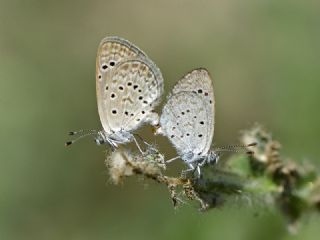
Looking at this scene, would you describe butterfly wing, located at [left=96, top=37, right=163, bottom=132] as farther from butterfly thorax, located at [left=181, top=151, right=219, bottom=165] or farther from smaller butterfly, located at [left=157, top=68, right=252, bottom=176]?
butterfly thorax, located at [left=181, top=151, right=219, bottom=165]

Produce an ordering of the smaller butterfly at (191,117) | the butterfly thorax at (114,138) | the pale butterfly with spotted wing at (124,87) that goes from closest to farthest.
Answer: the smaller butterfly at (191,117)
the butterfly thorax at (114,138)
the pale butterfly with spotted wing at (124,87)

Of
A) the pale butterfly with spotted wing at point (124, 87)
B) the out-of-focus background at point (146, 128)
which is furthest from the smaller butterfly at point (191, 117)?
the out-of-focus background at point (146, 128)

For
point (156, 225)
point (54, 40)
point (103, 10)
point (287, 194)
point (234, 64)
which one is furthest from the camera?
point (103, 10)

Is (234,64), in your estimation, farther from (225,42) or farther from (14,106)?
(14,106)

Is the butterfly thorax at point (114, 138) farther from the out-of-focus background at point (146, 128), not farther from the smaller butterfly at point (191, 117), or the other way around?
the out-of-focus background at point (146, 128)

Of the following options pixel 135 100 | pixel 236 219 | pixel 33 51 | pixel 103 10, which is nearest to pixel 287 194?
pixel 135 100

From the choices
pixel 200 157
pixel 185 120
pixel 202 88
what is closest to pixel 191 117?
pixel 185 120

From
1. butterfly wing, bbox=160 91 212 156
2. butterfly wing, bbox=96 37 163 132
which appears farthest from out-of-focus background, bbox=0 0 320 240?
butterfly wing, bbox=160 91 212 156
